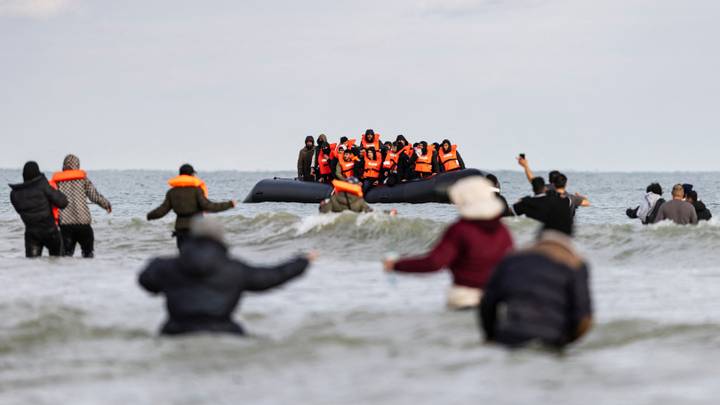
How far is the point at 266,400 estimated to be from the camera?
6668 mm

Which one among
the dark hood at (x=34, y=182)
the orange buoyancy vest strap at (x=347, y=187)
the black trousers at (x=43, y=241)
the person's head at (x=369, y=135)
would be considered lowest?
the black trousers at (x=43, y=241)

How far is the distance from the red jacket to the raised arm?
2.22ft

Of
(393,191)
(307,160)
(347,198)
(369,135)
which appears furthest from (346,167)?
(347,198)

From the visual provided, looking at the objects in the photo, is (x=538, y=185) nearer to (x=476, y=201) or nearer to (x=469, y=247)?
(x=469, y=247)

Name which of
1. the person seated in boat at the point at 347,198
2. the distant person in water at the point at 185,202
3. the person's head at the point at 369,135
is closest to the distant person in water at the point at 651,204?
the person seated in boat at the point at 347,198

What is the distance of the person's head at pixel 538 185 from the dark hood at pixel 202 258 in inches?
266

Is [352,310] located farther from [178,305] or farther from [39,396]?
[39,396]

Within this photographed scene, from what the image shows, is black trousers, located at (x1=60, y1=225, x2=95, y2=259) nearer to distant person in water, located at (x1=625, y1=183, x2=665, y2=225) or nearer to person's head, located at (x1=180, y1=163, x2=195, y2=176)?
person's head, located at (x1=180, y1=163, x2=195, y2=176)

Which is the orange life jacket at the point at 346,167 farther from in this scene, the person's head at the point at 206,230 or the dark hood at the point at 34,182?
the person's head at the point at 206,230

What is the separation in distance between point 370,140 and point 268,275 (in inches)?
896

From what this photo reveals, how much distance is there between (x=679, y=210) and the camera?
1725cm

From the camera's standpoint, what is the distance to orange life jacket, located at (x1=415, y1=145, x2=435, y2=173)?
3138cm

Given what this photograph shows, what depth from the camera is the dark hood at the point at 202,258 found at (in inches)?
291

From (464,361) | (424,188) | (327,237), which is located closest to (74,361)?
(464,361)
